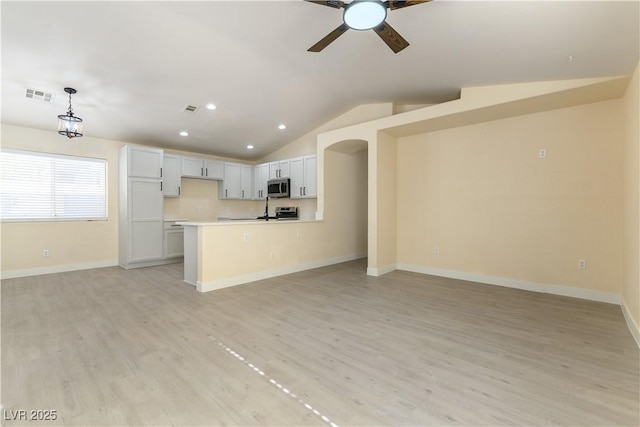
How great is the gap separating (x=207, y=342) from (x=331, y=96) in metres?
4.14

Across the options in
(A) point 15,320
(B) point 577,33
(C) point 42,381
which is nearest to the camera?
(C) point 42,381

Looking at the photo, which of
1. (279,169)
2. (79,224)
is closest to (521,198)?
(279,169)

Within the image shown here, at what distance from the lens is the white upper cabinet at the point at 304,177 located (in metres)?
6.03

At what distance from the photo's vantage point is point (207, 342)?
2391 mm

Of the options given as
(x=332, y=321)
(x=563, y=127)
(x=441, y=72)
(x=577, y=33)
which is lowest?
(x=332, y=321)

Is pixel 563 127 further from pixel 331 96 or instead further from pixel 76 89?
pixel 76 89

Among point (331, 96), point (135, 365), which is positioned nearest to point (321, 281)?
point (135, 365)

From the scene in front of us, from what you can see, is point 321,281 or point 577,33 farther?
point 321,281

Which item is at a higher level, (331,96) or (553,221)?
(331,96)

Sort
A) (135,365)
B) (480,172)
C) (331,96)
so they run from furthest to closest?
1. (331,96)
2. (480,172)
3. (135,365)

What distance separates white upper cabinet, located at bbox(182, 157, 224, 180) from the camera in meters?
6.24

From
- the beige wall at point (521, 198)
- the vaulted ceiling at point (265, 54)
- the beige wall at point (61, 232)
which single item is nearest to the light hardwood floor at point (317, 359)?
the beige wall at point (521, 198)

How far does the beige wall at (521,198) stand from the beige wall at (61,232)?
571 cm

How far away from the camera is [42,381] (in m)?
1.84
